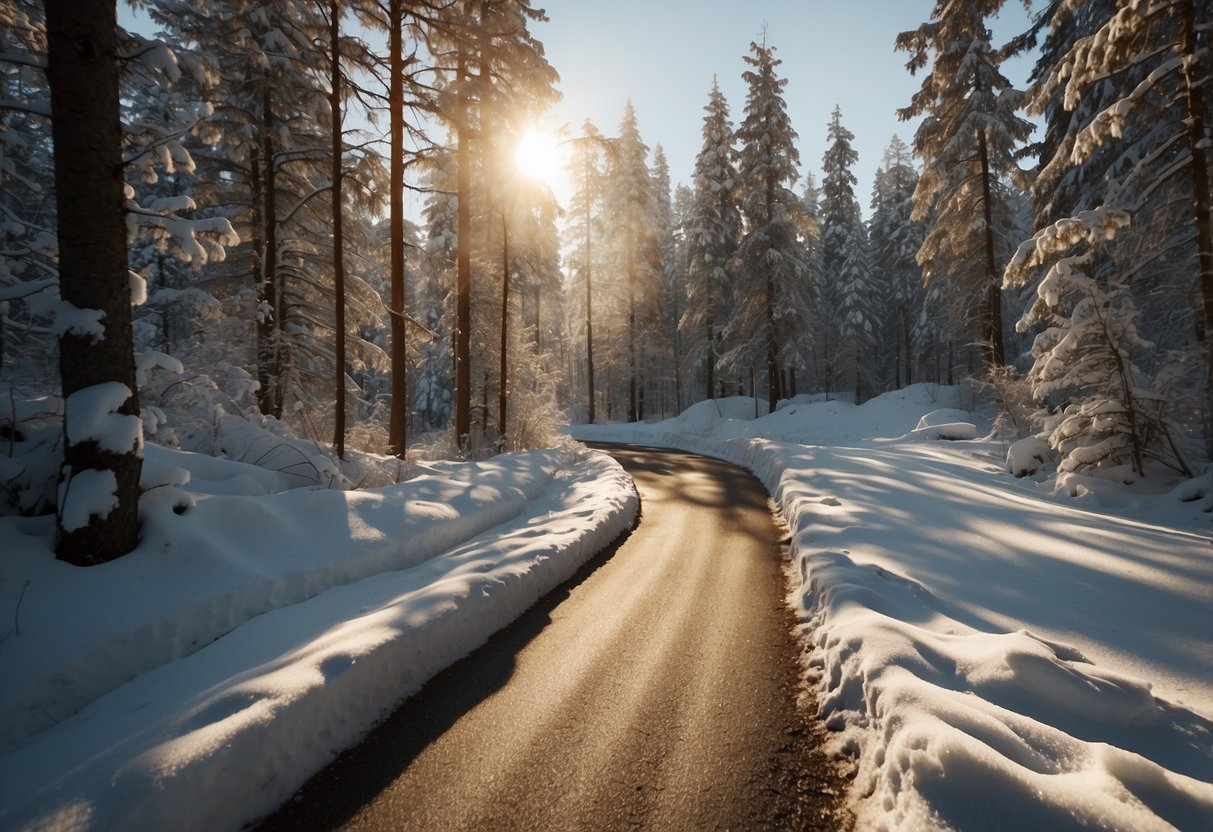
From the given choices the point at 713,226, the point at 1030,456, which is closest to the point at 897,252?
the point at 713,226

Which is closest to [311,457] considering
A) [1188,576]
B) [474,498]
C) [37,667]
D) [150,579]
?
[474,498]

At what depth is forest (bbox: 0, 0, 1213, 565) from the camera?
4383mm

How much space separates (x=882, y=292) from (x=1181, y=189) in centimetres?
3709

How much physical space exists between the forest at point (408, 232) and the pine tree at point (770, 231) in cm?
14

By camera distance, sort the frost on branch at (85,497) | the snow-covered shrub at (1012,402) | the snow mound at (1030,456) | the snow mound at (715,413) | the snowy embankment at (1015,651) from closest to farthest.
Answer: the snowy embankment at (1015,651)
the frost on branch at (85,497)
the snow mound at (1030,456)
the snow-covered shrub at (1012,402)
the snow mound at (715,413)

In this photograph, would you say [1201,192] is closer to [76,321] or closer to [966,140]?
[966,140]

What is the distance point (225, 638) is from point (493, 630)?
2.07m

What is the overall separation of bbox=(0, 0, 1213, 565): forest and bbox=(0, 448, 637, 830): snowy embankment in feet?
2.04

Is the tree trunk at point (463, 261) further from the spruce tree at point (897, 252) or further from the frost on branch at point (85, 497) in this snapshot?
the spruce tree at point (897, 252)

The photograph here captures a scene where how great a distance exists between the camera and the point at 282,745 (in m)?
2.75

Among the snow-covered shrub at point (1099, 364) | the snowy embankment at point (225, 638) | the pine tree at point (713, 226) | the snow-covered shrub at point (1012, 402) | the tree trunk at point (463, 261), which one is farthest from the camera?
the pine tree at point (713, 226)

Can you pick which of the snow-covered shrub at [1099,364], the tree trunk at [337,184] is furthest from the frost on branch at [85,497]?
the snow-covered shrub at [1099,364]

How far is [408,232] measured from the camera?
25.2 metres

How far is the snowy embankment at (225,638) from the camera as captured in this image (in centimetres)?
241
